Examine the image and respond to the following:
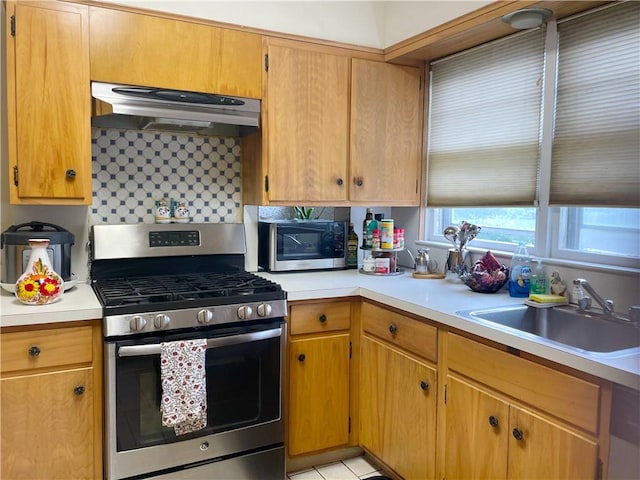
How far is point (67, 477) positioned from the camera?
1.93 metres

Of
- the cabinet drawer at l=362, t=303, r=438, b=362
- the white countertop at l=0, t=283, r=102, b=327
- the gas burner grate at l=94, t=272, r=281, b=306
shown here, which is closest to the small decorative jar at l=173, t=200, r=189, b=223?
the gas burner grate at l=94, t=272, r=281, b=306

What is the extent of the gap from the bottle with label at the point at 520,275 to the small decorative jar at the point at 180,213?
155 cm

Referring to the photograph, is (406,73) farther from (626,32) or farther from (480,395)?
(480,395)

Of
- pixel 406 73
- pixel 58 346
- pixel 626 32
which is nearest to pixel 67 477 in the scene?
pixel 58 346

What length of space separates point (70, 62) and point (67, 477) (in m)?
1.60

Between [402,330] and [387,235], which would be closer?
[402,330]

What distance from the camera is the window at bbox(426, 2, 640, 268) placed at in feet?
6.40

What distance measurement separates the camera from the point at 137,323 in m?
1.92

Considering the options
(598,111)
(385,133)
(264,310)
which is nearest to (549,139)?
(598,111)

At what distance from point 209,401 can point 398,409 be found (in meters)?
0.79

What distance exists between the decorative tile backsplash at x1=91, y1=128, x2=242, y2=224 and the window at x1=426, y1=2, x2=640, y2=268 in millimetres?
1130

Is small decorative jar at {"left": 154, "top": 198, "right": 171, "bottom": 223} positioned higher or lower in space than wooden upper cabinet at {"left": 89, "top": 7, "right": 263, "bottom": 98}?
lower

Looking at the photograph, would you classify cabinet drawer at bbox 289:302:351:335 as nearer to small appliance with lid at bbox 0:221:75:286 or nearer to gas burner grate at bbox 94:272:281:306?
gas burner grate at bbox 94:272:281:306

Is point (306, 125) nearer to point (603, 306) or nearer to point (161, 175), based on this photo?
point (161, 175)
